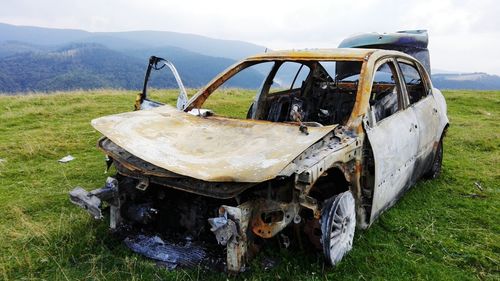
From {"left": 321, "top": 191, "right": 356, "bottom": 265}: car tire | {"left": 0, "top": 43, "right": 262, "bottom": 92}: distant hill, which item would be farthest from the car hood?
{"left": 0, "top": 43, "right": 262, "bottom": 92}: distant hill

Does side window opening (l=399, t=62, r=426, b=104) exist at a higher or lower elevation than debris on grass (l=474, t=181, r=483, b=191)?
higher

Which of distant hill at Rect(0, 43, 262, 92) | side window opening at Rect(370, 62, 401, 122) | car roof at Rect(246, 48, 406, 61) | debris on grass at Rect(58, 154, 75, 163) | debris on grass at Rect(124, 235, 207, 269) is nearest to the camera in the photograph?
debris on grass at Rect(124, 235, 207, 269)

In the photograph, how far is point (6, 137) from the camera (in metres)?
8.48

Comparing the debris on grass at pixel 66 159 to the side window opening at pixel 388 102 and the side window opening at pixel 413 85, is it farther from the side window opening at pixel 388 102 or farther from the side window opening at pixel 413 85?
the side window opening at pixel 413 85

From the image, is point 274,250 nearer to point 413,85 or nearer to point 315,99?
point 315,99

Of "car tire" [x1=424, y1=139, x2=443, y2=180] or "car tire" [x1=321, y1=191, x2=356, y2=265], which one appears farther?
"car tire" [x1=424, y1=139, x2=443, y2=180]

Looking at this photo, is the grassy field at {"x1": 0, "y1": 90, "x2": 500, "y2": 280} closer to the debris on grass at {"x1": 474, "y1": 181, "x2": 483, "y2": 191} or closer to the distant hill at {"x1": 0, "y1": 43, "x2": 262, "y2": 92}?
the debris on grass at {"x1": 474, "y1": 181, "x2": 483, "y2": 191}

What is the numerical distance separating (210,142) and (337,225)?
1198mm

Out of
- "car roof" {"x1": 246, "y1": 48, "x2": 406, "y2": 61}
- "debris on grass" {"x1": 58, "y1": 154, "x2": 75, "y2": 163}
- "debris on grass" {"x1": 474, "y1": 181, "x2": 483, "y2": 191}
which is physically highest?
"car roof" {"x1": 246, "y1": 48, "x2": 406, "y2": 61}

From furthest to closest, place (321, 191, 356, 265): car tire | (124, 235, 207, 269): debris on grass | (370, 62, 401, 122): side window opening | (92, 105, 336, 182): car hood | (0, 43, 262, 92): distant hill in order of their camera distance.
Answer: (0, 43, 262, 92): distant hill
(370, 62, 401, 122): side window opening
(124, 235, 207, 269): debris on grass
(321, 191, 356, 265): car tire
(92, 105, 336, 182): car hood

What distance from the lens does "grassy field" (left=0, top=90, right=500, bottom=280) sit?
11.5 ft

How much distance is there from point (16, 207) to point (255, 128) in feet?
9.48

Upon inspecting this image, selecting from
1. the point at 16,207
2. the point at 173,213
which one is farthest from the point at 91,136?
the point at 173,213

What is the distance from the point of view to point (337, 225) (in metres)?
3.43
